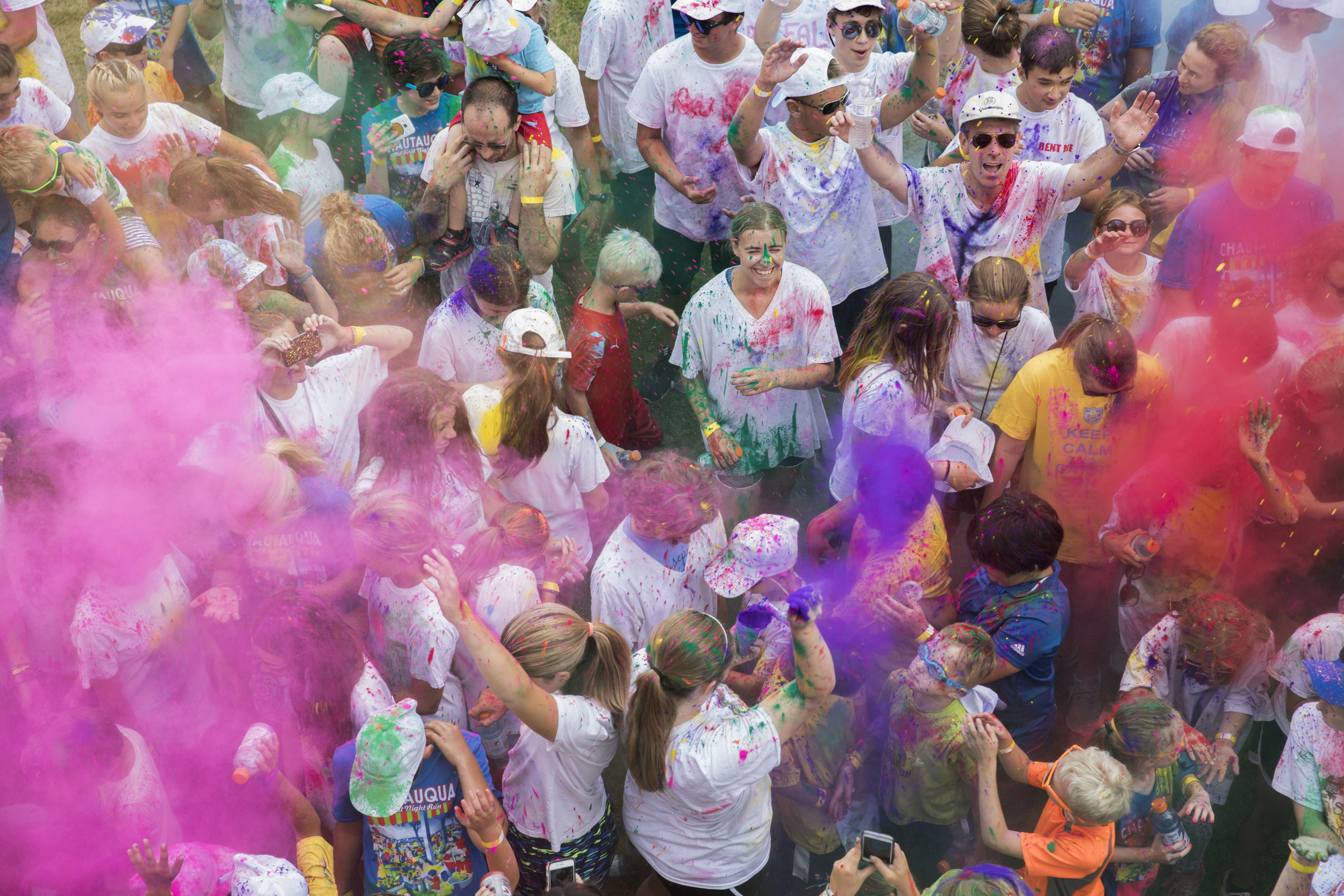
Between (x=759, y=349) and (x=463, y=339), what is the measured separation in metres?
1.27

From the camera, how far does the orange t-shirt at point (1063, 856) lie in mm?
2816

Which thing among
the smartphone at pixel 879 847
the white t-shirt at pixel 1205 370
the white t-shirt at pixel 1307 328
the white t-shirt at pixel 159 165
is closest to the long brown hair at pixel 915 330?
the white t-shirt at pixel 1205 370

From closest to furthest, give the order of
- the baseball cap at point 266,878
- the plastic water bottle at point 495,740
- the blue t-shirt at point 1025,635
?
the baseball cap at point 266,878
the blue t-shirt at point 1025,635
the plastic water bottle at point 495,740

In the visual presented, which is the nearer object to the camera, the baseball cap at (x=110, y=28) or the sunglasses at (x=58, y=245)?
the sunglasses at (x=58, y=245)

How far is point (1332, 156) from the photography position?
220 inches

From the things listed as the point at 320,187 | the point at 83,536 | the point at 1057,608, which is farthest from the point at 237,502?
the point at 1057,608

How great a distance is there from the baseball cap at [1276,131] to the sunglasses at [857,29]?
1843 millimetres

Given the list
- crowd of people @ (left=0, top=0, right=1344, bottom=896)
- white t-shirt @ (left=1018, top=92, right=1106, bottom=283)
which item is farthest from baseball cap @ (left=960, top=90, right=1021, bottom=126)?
white t-shirt @ (left=1018, top=92, right=1106, bottom=283)

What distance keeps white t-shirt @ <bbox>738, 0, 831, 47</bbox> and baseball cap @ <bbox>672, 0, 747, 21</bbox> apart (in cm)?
79

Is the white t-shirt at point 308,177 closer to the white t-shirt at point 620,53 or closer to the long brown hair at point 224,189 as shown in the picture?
the long brown hair at point 224,189

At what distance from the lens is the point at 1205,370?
155 inches

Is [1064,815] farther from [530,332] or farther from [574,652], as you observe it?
[530,332]

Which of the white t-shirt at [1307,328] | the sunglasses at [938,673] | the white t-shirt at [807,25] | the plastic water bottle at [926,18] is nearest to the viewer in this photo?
the sunglasses at [938,673]

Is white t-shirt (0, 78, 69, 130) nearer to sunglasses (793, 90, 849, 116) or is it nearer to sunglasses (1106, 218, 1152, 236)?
sunglasses (793, 90, 849, 116)
